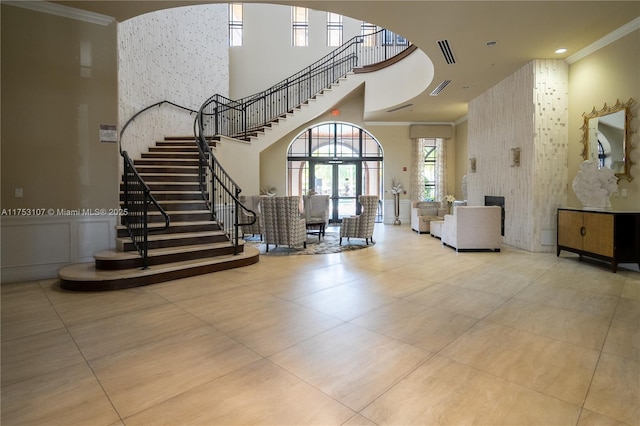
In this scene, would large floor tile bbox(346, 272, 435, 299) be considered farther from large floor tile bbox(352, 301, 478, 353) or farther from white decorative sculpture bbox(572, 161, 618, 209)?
white decorative sculpture bbox(572, 161, 618, 209)

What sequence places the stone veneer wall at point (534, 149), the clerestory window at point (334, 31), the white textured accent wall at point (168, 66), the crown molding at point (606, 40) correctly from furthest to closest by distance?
the clerestory window at point (334, 31)
the white textured accent wall at point (168, 66)
the stone veneer wall at point (534, 149)
the crown molding at point (606, 40)

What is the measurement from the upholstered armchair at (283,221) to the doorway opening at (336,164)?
5141 mm

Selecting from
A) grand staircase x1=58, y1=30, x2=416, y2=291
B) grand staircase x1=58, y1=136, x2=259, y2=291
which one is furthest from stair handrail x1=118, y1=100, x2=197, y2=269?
grand staircase x1=58, y1=136, x2=259, y2=291

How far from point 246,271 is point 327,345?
9.00 feet

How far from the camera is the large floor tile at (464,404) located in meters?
1.77

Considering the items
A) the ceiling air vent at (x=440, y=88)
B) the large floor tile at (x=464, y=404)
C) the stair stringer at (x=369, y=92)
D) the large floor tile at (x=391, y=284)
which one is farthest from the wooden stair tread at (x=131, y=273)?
the ceiling air vent at (x=440, y=88)

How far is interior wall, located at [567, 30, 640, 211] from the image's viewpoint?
4.98 m

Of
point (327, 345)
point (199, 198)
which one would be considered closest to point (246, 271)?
point (199, 198)

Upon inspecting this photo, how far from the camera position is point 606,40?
536 centimetres

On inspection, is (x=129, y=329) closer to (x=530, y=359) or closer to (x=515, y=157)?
(x=530, y=359)

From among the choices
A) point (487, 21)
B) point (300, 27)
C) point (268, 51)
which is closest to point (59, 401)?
point (487, 21)

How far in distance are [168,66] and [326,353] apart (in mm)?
8505

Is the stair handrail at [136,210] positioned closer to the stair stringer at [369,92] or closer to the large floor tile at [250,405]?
the large floor tile at [250,405]

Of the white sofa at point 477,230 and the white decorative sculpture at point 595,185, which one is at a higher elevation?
the white decorative sculpture at point 595,185
